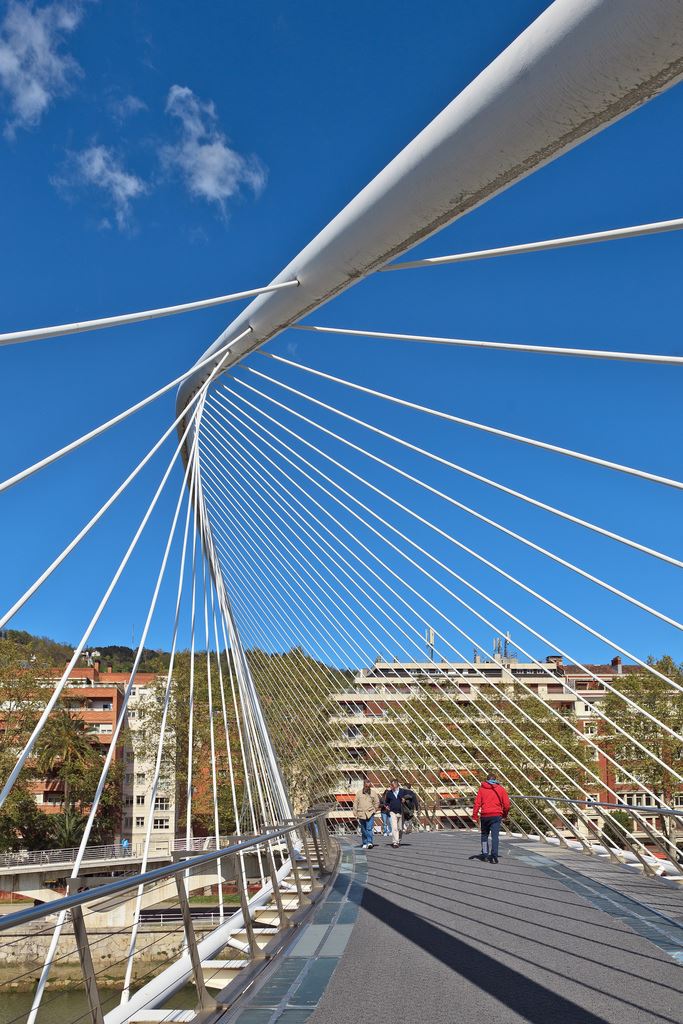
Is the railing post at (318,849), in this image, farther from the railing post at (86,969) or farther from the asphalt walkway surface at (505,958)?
the railing post at (86,969)

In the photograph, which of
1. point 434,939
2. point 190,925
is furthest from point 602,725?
point 190,925

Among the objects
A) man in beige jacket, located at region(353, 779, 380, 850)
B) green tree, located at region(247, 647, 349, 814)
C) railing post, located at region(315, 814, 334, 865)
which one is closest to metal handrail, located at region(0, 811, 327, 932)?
railing post, located at region(315, 814, 334, 865)

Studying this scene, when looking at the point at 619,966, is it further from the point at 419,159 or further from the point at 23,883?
the point at 23,883

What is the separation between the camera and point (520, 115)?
4.17 m

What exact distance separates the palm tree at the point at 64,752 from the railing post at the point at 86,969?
128 feet

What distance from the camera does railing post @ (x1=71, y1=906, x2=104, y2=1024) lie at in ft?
10.9

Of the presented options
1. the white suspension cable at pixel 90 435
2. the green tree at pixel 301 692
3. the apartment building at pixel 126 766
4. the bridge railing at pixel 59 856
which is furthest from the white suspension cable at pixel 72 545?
the apartment building at pixel 126 766

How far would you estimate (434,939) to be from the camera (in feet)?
20.7

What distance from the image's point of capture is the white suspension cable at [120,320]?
5180mm

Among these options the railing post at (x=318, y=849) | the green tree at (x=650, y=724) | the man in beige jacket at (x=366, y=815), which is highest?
the green tree at (x=650, y=724)

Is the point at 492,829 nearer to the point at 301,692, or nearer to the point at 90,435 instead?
the point at 90,435

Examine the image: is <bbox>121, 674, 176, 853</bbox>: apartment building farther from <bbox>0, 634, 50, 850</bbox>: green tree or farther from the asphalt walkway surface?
the asphalt walkway surface

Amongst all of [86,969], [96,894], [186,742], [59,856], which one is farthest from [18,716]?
[96,894]

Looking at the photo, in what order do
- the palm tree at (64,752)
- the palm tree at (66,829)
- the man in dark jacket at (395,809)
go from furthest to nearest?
the palm tree at (64,752)
the palm tree at (66,829)
the man in dark jacket at (395,809)
